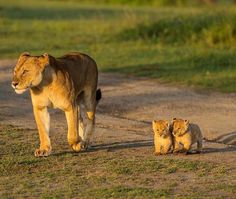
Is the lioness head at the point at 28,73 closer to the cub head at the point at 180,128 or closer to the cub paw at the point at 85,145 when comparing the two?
the cub paw at the point at 85,145

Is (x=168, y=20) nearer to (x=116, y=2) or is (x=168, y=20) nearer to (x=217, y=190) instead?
(x=217, y=190)

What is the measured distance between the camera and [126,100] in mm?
13406

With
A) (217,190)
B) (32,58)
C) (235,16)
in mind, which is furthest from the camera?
(235,16)

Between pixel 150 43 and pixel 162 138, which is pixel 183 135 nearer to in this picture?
pixel 162 138

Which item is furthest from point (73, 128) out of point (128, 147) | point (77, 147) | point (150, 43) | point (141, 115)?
point (150, 43)

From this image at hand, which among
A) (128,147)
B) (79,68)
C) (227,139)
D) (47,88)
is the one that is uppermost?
(79,68)

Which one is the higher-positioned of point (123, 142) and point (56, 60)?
point (56, 60)

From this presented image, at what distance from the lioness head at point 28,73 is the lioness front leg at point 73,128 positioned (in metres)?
0.45

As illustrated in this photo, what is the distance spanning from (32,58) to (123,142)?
1.58 meters

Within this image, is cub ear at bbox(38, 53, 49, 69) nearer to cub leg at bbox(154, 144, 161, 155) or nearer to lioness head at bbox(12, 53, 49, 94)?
lioness head at bbox(12, 53, 49, 94)

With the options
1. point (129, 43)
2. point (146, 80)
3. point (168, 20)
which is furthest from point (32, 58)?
point (168, 20)

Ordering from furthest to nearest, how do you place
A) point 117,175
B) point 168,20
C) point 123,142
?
point 168,20 < point 123,142 < point 117,175

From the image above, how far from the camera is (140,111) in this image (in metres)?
12.4

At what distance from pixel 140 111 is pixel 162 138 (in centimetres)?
329
